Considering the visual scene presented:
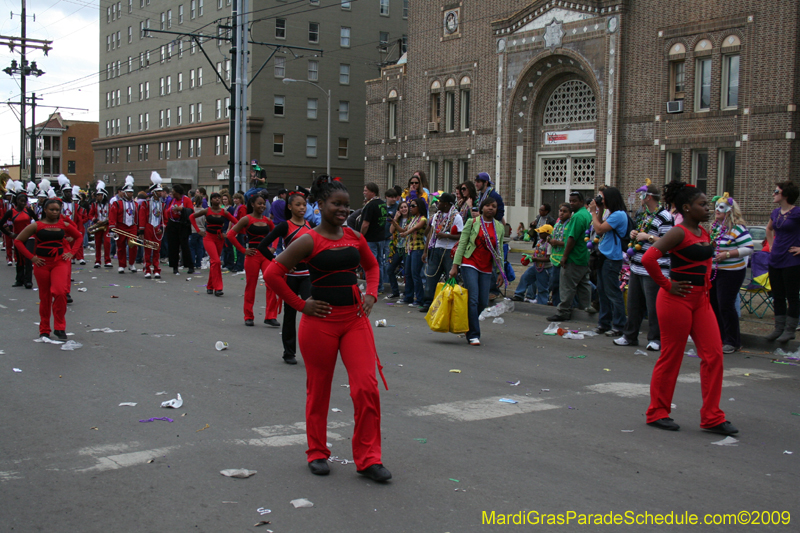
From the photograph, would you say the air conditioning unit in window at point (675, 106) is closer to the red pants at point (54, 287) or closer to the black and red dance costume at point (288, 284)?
the black and red dance costume at point (288, 284)

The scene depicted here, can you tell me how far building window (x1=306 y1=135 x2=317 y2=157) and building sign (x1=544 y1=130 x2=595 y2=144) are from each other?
2819 centimetres

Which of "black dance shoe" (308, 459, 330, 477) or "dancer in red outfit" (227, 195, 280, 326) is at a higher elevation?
"dancer in red outfit" (227, 195, 280, 326)

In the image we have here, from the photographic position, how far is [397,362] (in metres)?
8.89

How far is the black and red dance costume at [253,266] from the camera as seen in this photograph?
11508 mm

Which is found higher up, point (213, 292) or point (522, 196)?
point (522, 196)

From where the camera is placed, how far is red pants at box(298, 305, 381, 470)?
4898 millimetres

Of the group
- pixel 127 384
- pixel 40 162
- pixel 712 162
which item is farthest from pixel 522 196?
pixel 40 162

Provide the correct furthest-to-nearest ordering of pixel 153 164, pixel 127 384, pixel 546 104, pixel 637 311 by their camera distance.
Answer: pixel 153 164 < pixel 546 104 < pixel 637 311 < pixel 127 384

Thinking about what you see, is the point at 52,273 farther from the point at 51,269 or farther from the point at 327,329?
the point at 327,329

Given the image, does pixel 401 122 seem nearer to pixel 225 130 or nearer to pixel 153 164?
pixel 225 130

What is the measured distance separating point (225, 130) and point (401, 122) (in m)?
21.5

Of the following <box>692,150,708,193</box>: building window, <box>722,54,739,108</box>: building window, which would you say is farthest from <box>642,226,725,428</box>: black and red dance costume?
<box>692,150,708,193</box>: building window

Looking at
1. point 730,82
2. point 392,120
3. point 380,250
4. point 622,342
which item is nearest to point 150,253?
point 380,250

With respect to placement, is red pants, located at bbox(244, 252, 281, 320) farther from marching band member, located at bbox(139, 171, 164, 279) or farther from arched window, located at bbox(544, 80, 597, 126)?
arched window, located at bbox(544, 80, 597, 126)
